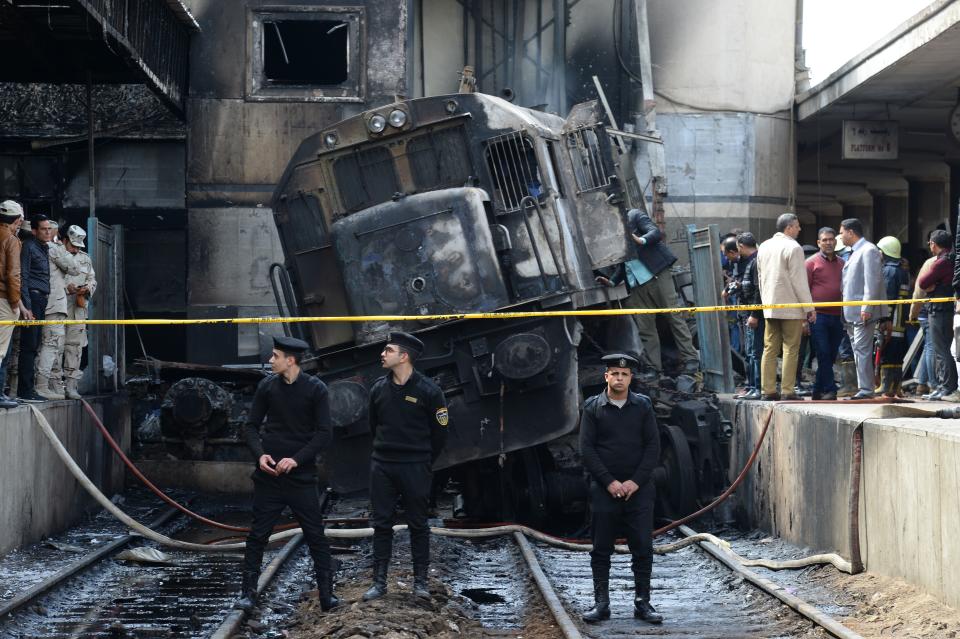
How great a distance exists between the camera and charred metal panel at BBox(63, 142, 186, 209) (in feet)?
64.8

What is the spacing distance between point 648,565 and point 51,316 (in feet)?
23.2

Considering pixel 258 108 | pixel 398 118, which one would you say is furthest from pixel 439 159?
pixel 258 108

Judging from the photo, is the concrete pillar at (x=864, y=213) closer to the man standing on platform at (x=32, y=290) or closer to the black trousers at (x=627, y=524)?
the man standing on platform at (x=32, y=290)

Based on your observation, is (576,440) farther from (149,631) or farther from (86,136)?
(86,136)

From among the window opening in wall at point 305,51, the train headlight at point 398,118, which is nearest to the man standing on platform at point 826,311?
the train headlight at point 398,118

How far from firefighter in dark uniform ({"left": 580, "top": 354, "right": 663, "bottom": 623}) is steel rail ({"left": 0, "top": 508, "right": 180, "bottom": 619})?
368 centimetres

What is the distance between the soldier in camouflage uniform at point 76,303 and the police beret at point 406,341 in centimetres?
607

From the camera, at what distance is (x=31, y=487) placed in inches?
448

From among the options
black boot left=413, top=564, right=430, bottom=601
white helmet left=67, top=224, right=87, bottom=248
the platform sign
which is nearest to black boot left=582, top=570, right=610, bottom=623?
black boot left=413, top=564, right=430, bottom=601

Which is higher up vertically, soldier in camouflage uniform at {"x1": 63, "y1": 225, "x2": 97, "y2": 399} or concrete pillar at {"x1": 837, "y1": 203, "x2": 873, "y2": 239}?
concrete pillar at {"x1": 837, "y1": 203, "x2": 873, "y2": 239}

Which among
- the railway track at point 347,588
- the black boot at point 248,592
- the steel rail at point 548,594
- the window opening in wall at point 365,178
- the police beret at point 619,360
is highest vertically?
the window opening in wall at point 365,178

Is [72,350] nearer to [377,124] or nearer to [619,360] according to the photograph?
[377,124]

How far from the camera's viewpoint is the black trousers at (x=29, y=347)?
39.8 feet

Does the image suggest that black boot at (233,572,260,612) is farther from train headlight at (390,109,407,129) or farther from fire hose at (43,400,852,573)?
train headlight at (390,109,407,129)
